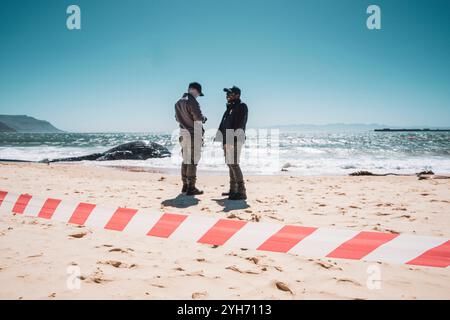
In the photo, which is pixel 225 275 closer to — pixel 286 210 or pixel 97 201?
pixel 286 210

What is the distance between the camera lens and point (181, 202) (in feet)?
18.8

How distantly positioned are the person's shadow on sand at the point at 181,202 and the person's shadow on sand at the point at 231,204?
1.66 feet

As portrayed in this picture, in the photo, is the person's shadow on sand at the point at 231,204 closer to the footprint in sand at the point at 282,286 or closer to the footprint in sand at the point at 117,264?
the footprint in sand at the point at 117,264

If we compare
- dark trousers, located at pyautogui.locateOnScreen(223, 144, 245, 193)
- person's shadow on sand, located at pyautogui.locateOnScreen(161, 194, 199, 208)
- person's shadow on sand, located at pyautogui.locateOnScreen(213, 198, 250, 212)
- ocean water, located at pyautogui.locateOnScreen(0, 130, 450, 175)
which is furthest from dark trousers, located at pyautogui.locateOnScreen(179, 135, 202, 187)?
ocean water, located at pyautogui.locateOnScreen(0, 130, 450, 175)

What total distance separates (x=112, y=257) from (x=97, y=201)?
3129 mm

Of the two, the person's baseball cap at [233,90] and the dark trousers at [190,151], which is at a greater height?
the person's baseball cap at [233,90]

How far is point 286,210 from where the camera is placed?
5051 millimetres

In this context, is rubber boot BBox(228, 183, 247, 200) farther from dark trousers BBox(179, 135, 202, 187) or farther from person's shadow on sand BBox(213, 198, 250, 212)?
dark trousers BBox(179, 135, 202, 187)

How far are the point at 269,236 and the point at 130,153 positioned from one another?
17.7 metres

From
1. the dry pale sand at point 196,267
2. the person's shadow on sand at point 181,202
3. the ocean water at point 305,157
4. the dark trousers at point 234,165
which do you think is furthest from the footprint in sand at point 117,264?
the ocean water at point 305,157

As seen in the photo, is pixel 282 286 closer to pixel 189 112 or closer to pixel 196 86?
pixel 189 112

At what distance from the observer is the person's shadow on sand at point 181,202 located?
547 cm

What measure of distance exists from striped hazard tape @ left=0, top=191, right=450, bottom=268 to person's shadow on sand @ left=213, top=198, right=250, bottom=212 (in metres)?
1.73
